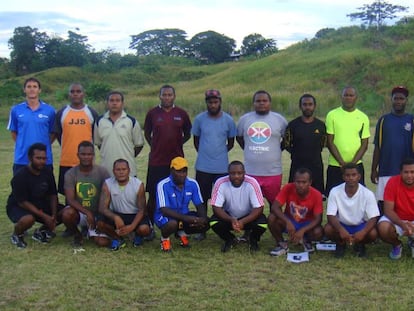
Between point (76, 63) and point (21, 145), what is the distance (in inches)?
2131

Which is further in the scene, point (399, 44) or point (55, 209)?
point (399, 44)

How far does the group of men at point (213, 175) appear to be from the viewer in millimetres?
6250

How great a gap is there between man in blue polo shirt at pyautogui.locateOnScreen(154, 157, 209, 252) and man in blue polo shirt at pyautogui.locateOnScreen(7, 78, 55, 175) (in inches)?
60.4

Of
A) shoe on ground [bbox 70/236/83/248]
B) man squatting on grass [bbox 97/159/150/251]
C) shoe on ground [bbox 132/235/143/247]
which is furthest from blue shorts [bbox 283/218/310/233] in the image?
shoe on ground [bbox 70/236/83/248]

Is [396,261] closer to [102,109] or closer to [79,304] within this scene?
[79,304]

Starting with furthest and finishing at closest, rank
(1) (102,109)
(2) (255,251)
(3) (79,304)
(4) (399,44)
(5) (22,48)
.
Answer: (5) (22,48), (4) (399,44), (1) (102,109), (2) (255,251), (3) (79,304)

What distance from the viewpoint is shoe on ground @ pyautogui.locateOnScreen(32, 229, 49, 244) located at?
6.86 meters

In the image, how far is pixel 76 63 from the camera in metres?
59.3

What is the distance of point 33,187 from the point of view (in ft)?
22.1

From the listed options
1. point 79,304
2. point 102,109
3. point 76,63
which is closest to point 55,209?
point 79,304

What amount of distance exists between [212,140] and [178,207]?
0.91 metres

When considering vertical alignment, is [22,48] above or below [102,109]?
above

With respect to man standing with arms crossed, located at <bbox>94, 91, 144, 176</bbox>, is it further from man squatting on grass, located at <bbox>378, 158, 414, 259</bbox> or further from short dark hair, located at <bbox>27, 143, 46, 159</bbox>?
man squatting on grass, located at <bbox>378, 158, 414, 259</bbox>

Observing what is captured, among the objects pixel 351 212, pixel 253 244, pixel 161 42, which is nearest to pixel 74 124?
pixel 253 244
